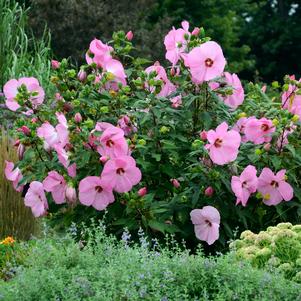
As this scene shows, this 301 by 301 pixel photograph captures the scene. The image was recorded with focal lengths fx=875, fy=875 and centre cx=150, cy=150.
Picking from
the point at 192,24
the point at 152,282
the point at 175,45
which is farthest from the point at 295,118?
the point at 192,24

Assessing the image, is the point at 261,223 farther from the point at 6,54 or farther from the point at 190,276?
the point at 6,54

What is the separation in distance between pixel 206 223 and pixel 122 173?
0.57 m

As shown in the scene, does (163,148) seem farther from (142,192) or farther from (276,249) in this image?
(276,249)

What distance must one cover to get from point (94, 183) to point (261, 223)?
1116 mm

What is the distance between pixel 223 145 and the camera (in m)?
4.93

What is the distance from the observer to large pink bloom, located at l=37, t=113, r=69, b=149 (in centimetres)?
504

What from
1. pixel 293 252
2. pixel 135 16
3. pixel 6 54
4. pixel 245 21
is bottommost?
pixel 293 252

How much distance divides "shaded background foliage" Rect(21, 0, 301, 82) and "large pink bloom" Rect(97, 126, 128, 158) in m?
10.5

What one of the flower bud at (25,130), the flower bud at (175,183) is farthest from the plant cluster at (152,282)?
the flower bud at (25,130)

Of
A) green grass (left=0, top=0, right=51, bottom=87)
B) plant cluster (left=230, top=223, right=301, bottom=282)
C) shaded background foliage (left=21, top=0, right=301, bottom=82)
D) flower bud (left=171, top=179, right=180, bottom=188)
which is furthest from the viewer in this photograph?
shaded background foliage (left=21, top=0, right=301, bottom=82)

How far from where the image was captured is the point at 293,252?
4.39 metres

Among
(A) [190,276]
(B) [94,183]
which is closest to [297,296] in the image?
(A) [190,276]

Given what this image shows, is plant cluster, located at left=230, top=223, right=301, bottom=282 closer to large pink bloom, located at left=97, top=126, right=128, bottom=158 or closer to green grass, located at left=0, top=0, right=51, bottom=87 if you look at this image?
large pink bloom, located at left=97, top=126, right=128, bottom=158

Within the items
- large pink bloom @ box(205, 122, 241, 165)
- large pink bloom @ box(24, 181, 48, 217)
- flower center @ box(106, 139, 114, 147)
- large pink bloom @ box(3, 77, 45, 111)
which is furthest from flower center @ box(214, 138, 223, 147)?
large pink bloom @ box(3, 77, 45, 111)
